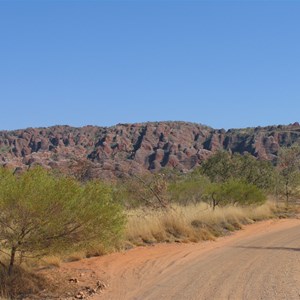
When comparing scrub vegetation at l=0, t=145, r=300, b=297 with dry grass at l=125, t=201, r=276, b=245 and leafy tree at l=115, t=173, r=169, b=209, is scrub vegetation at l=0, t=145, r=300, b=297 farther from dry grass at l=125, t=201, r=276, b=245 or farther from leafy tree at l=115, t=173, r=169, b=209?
leafy tree at l=115, t=173, r=169, b=209

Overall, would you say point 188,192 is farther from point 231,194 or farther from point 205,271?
point 205,271

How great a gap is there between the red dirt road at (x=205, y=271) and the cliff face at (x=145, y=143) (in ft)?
302

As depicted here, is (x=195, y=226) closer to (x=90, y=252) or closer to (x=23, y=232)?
(x=90, y=252)

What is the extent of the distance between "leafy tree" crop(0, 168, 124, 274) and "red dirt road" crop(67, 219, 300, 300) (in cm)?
137

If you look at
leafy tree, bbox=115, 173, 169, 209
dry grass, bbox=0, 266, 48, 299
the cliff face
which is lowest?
dry grass, bbox=0, 266, 48, 299

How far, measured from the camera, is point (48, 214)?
30.6 feet

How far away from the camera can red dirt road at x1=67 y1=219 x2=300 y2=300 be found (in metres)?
8.96

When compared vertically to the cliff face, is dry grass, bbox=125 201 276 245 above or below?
below

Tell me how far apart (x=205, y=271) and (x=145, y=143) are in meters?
119

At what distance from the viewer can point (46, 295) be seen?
9383mm

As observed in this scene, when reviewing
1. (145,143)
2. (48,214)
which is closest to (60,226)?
(48,214)

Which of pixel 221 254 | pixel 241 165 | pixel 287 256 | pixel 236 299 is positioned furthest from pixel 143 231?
pixel 241 165

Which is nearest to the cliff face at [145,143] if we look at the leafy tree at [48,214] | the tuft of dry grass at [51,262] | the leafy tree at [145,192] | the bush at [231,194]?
the bush at [231,194]

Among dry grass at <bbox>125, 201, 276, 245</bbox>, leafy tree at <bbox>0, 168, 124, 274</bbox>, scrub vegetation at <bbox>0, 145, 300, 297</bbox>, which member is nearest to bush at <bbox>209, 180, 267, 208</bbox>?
dry grass at <bbox>125, 201, 276, 245</bbox>
